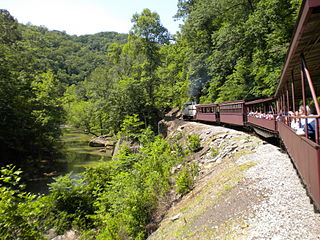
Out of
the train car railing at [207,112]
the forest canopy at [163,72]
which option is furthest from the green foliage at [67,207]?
the train car railing at [207,112]

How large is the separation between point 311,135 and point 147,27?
32510mm

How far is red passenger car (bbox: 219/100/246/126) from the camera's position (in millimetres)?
15586

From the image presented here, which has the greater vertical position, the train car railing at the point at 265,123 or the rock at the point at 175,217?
the train car railing at the point at 265,123

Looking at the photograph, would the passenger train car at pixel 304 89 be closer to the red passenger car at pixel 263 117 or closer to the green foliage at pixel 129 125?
the red passenger car at pixel 263 117

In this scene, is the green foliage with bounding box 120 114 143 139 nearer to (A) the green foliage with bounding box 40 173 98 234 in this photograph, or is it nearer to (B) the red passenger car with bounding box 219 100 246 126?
(A) the green foliage with bounding box 40 173 98 234

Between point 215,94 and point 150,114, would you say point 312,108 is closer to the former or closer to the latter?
A: point 215,94

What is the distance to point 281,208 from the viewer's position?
15.7 feet

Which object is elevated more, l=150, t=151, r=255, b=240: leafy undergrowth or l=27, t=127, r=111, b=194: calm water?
l=150, t=151, r=255, b=240: leafy undergrowth

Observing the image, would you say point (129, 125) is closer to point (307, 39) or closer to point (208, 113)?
point (208, 113)

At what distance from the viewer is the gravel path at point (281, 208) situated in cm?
398

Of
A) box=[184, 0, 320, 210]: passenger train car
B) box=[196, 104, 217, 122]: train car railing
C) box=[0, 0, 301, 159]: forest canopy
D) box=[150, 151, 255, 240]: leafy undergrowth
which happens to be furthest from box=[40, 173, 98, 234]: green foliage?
box=[196, 104, 217, 122]: train car railing

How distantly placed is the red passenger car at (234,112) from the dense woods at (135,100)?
3934 millimetres

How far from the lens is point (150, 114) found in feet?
109

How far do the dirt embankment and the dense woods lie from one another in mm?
1936
